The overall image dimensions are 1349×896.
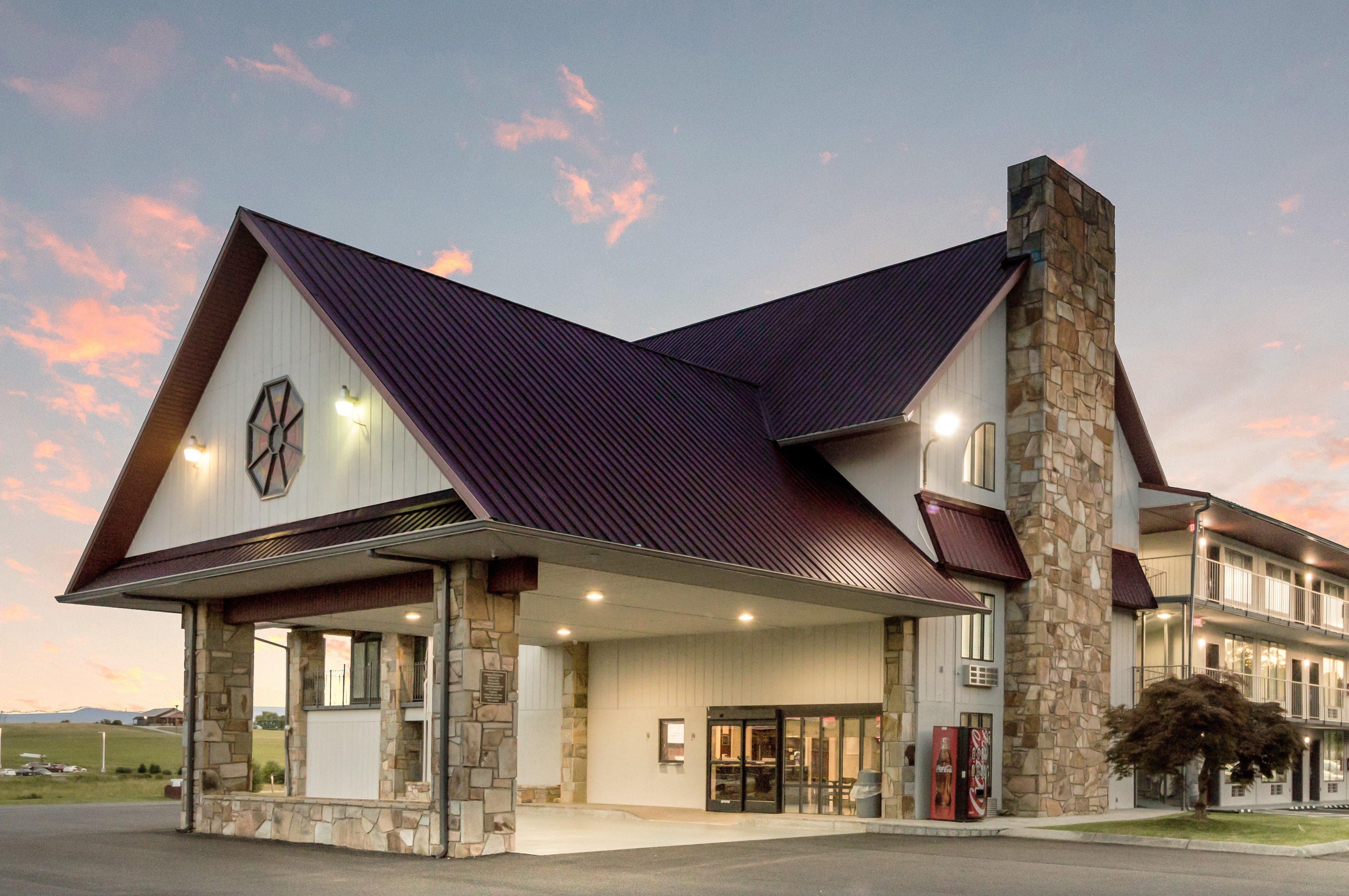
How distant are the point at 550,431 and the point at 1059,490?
1214 centimetres

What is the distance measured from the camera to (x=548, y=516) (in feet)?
50.6

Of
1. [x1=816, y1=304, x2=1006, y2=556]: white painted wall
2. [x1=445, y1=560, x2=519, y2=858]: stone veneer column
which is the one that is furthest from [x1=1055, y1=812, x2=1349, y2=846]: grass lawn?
[x1=445, y1=560, x2=519, y2=858]: stone veneer column

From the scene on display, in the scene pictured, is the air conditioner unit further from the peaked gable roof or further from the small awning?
the small awning

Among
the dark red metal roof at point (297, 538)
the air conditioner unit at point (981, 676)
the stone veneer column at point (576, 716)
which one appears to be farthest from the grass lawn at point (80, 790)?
the air conditioner unit at point (981, 676)

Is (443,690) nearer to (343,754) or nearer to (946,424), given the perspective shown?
(946,424)

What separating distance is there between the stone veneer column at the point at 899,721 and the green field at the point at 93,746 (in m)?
49.3

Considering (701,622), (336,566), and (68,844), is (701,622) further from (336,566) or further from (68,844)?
(68,844)

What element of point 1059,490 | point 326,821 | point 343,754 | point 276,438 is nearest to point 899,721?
point 1059,490

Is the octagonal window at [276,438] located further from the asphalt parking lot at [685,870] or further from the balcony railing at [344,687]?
the balcony railing at [344,687]

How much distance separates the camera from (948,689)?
23.0 meters

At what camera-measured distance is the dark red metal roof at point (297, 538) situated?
1565 cm

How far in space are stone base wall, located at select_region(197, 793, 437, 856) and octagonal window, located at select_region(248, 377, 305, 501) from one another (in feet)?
15.2

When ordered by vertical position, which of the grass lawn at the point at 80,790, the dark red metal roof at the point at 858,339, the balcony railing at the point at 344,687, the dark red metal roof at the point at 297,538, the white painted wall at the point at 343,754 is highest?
the dark red metal roof at the point at 858,339

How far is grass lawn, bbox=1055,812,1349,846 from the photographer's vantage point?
20.2 metres
